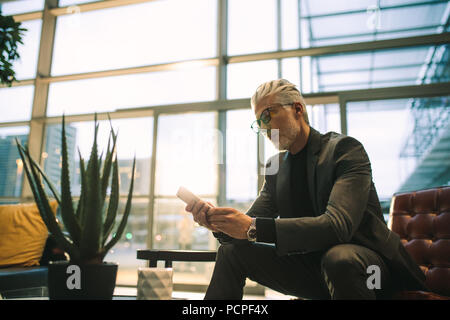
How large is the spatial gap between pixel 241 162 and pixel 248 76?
3.40ft

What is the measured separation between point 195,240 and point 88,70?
2.66m

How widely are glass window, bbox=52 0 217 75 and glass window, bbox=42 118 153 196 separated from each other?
0.77 meters

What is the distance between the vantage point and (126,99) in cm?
412

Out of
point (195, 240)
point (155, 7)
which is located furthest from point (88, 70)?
point (195, 240)

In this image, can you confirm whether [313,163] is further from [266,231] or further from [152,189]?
[152,189]

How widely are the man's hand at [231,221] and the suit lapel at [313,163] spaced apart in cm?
26

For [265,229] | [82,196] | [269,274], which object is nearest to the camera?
[265,229]

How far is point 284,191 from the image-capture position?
1157 mm

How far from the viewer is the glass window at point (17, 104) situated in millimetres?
4477

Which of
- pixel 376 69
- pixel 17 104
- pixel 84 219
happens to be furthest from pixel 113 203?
pixel 17 104

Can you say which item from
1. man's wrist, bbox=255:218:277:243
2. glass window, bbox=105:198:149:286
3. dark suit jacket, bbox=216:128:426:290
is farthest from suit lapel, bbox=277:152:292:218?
glass window, bbox=105:198:149:286
